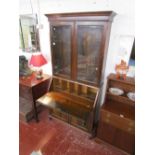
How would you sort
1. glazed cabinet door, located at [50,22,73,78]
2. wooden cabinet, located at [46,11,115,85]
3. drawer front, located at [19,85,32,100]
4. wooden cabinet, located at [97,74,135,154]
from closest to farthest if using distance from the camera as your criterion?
wooden cabinet, located at [46,11,115,85]
wooden cabinet, located at [97,74,135,154]
glazed cabinet door, located at [50,22,73,78]
drawer front, located at [19,85,32,100]

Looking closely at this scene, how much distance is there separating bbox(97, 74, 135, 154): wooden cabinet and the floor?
197 millimetres

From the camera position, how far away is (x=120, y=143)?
183 centimetres

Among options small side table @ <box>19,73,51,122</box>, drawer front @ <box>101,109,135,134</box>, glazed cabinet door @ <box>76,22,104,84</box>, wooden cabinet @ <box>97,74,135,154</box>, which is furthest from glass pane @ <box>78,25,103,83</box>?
small side table @ <box>19,73,51,122</box>

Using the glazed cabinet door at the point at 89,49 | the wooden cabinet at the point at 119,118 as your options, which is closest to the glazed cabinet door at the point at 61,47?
the glazed cabinet door at the point at 89,49

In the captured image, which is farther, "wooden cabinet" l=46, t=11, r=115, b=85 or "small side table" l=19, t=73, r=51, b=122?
"small side table" l=19, t=73, r=51, b=122

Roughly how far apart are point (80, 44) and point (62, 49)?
0.40 meters

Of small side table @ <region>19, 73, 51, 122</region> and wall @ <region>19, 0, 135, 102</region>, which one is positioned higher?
wall @ <region>19, 0, 135, 102</region>

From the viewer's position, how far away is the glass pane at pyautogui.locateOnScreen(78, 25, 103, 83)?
1.65 m

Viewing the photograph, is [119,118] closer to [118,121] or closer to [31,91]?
[118,121]

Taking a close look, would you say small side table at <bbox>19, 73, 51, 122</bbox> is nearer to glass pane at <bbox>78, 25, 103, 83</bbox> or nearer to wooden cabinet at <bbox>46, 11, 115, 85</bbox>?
wooden cabinet at <bbox>46, 11, 115, 85</bbox>

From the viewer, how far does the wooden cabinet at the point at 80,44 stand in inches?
61.1
